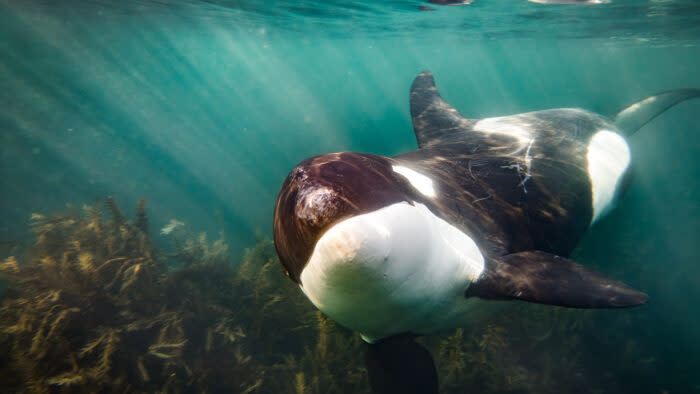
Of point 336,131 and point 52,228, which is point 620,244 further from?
point 336,131

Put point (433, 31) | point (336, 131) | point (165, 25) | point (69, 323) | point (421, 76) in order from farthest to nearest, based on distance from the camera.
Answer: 1. point (336, 131)
2. point (433, 31)
3. point (165, 25)
4. point (421, 76)
5. point (69, 323)

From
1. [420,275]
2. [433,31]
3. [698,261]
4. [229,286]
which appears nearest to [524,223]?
[420,275]

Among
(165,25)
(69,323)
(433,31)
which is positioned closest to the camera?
(69,323)

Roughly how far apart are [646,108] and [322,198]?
786cm

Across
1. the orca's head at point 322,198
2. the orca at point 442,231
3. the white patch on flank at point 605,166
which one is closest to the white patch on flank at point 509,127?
the orca at point 442,231

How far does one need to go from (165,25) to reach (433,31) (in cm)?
1881

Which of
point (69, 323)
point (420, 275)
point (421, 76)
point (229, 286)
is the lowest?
point (229, 286)

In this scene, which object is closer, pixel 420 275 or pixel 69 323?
pixel 420 275

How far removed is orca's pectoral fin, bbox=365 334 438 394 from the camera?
210 centimetres

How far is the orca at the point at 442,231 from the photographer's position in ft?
3.64

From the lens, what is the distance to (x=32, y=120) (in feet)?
101

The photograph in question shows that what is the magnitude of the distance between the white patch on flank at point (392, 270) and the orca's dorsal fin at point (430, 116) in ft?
8.58

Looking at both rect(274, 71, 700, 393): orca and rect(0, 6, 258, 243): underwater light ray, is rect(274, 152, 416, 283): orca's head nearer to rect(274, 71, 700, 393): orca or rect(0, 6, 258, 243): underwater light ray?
rect(274, 71, 700, 393): orca

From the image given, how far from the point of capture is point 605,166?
3730mm
